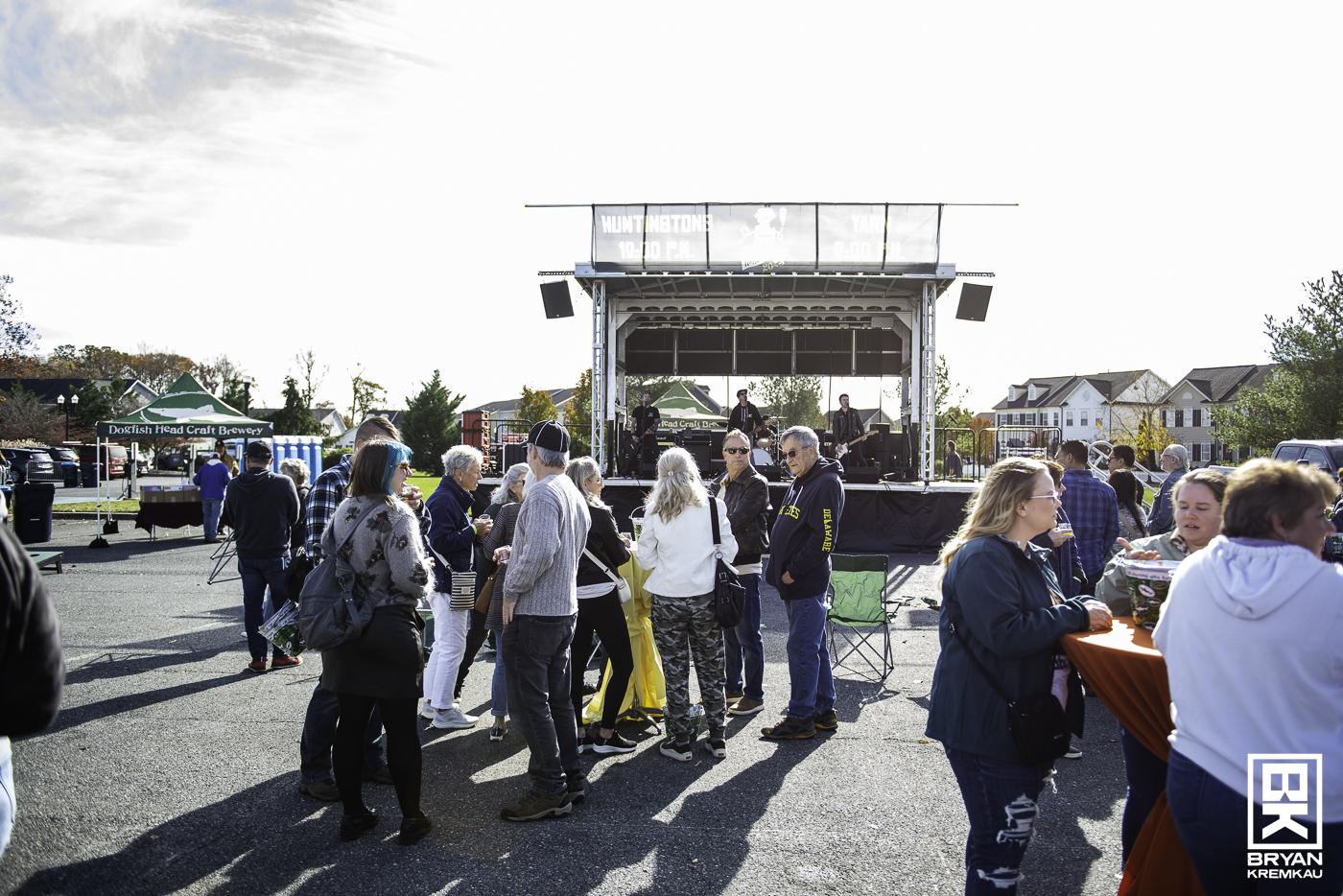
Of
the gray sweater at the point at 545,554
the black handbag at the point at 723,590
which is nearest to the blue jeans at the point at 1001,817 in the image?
the gray sweater at the point at 545,554

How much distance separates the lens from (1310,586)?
1.74 m

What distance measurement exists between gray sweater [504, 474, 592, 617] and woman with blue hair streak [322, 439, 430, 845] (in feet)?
1.41

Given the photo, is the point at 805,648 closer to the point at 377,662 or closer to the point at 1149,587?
the point at 1149,587

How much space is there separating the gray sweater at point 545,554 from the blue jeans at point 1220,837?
98.4 inches

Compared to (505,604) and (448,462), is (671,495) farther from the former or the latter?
(448,462)

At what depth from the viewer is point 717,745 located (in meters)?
4.55

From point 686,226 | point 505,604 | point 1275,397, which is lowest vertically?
point 505,604

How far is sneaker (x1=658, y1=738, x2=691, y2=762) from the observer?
4.47m

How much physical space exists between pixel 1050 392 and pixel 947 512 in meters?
72.8

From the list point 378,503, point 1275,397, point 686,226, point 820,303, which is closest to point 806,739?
point 378,503

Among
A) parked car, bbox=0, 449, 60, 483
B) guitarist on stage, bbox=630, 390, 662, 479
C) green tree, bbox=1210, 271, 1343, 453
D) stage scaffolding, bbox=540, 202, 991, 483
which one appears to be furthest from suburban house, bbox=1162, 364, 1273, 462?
parked car, bbox=0, 449, 60, 483

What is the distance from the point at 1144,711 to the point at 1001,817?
23.8 inches

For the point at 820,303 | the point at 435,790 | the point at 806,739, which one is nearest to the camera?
the point at 435,790

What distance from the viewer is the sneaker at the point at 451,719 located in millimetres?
4977
